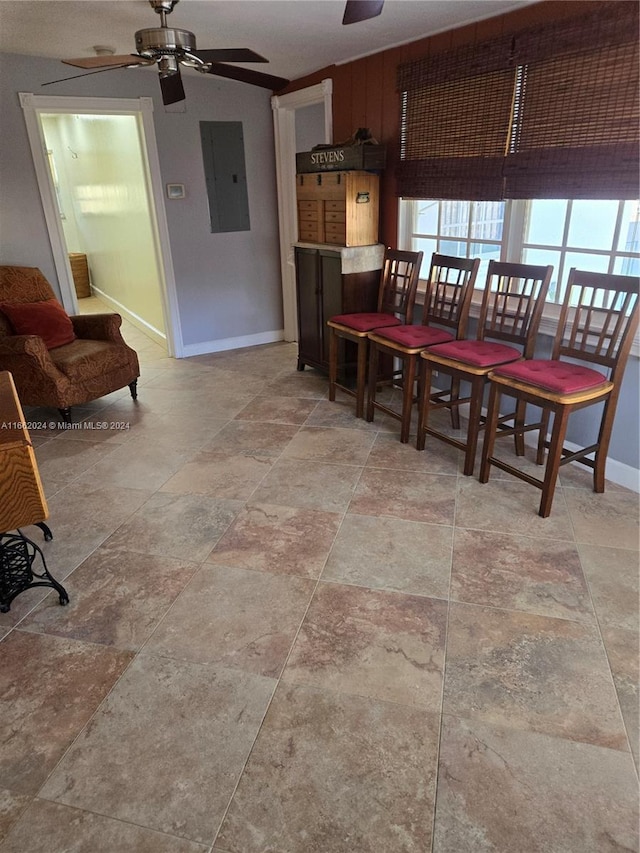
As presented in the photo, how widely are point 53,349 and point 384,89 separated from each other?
2.94 meters

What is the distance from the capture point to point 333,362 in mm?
3977

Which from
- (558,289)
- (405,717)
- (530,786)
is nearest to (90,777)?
(405,717)

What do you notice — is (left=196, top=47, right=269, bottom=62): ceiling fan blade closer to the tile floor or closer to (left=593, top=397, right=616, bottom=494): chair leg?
the tile floor

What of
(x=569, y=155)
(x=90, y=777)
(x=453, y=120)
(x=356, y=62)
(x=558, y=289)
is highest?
(x=356, y=62)

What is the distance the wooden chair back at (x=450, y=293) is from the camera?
3248 mm

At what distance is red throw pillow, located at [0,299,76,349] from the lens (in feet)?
12.7

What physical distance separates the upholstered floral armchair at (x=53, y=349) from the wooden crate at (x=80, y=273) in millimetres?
4137

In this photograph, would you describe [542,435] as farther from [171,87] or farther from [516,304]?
[171,87]

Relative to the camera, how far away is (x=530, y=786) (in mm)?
1463

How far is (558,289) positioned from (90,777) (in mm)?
3108

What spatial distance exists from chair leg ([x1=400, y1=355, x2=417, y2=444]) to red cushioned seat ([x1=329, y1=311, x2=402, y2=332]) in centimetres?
42

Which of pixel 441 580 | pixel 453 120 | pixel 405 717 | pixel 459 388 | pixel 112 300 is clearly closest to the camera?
pixel 405 717

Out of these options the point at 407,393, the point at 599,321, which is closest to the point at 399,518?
the point at 407,393

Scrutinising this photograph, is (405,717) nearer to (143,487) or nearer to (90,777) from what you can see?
(90,777)
